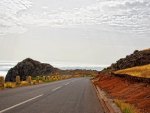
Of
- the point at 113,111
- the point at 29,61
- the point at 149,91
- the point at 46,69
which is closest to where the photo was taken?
the point at 113,111

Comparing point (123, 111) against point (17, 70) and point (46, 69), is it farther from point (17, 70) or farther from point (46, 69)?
point (46, 69)

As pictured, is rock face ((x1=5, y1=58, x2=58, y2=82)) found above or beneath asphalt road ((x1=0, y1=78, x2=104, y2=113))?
above

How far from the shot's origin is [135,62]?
66750 millimetres

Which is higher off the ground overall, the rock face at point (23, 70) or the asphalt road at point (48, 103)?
the rock face at point (23, 70)

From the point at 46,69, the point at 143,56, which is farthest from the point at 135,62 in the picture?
the point at 46,69

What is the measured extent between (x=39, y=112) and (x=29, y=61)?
12665 cm

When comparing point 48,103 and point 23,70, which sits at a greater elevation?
point 23,70

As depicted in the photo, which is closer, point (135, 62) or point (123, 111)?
point (123, 111)

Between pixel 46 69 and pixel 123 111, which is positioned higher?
pixel 46 69

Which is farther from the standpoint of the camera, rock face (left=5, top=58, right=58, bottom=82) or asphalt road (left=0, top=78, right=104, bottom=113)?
rock face (left=5, top=58, right=58, bottom=82)

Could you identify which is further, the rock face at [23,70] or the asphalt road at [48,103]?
the rock face at [23,70]

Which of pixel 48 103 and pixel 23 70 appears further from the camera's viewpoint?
pixel 23 70

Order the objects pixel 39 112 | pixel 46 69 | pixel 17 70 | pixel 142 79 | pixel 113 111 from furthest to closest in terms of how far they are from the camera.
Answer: pixel 46 69 < pixel 17 70 < pixel 142 79 < pixel 113 111 < pixel 39 112

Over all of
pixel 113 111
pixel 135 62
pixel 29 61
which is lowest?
pixel 113 111
